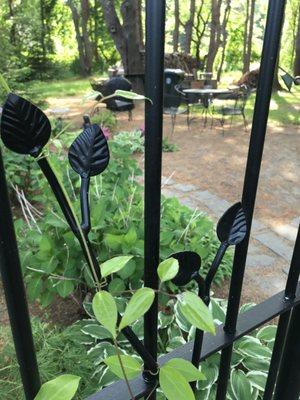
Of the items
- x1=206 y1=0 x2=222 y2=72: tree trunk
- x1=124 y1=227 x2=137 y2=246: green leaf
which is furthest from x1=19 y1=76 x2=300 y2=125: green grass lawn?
x1=124 y1=227 x2=137 y2=246: green leaf

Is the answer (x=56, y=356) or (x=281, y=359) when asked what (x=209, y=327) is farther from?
(x=56, y=356)

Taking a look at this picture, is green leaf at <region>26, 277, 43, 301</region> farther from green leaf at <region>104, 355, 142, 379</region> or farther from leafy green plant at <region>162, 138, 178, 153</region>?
leafy green plant at <region>162, 138, 178, 153</region>

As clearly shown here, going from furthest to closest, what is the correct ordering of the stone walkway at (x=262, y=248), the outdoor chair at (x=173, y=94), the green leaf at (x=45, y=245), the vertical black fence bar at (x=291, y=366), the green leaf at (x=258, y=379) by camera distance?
the outdoor chair at (x=173, y=94) → the stone walkway at (x=262, y=248) → the green leaf at (x=45, y=245) → the green leaf at (x=258, y=379) → the vertical black fence bar at (x=291, y=366)

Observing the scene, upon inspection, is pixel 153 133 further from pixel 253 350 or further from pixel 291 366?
pixel 253 350

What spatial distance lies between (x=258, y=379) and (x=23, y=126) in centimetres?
171

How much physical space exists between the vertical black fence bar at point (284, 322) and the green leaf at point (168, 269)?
15.6 inches

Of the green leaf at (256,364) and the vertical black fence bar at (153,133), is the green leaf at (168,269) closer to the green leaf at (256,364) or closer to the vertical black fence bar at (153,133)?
the vertical black fence bar at (153,133)

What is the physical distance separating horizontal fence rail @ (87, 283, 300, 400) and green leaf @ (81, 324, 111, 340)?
1.20 meters

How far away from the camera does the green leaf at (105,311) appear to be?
1.56 feet

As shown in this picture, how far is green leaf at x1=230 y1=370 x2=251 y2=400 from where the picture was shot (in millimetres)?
1603

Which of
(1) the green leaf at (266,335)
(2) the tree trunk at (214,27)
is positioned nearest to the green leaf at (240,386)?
(1) the green leaf at (266,335)

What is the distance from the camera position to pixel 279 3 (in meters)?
0.58

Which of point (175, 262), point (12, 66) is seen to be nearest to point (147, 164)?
point (175, 262)

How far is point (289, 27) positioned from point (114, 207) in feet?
94.1
